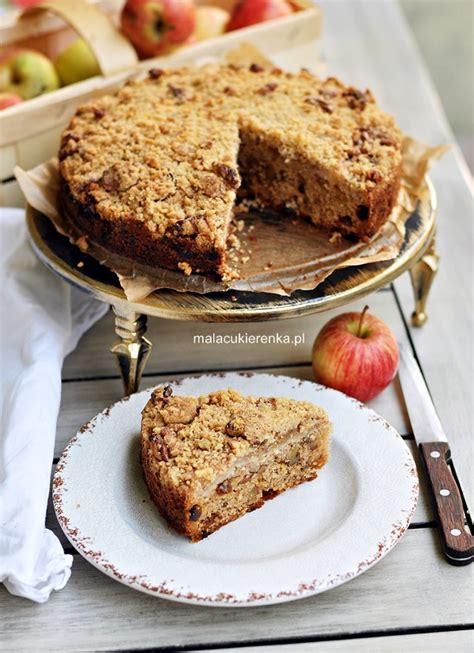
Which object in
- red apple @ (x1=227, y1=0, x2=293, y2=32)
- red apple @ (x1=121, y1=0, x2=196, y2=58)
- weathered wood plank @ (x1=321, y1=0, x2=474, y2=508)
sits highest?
red apple @ (x1=121, y1=0, x2=196, y2=58)

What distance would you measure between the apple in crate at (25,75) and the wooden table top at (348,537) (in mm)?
847

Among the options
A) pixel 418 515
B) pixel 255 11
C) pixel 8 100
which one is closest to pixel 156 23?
pixel 255 11

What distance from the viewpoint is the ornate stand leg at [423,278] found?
2.44 metres

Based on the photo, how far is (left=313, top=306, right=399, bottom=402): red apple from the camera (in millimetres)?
2146

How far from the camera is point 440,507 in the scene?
73.7 inches

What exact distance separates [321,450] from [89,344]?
814 millimetres

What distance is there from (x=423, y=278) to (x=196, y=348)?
2.20 ft

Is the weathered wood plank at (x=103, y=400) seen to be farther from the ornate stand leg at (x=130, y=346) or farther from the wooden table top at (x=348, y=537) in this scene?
the ornate stand leg at (x=130, y=346)

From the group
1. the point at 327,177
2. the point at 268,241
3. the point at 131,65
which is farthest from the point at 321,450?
the point at 131,65

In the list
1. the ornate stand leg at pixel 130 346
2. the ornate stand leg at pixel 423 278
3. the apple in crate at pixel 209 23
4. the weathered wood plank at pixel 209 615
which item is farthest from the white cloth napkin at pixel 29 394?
the apple in crate at pixel 209 23

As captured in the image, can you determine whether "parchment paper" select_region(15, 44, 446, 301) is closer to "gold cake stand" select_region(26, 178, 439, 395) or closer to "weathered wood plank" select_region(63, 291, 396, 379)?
"gold cake stand" select_region(26, 178, 439, 395)

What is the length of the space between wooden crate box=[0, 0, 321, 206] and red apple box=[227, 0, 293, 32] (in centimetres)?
4

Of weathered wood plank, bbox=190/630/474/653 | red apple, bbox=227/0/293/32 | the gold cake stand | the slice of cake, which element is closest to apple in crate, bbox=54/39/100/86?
red apple, bbox=227/0/293/32

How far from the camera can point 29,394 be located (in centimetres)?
205
